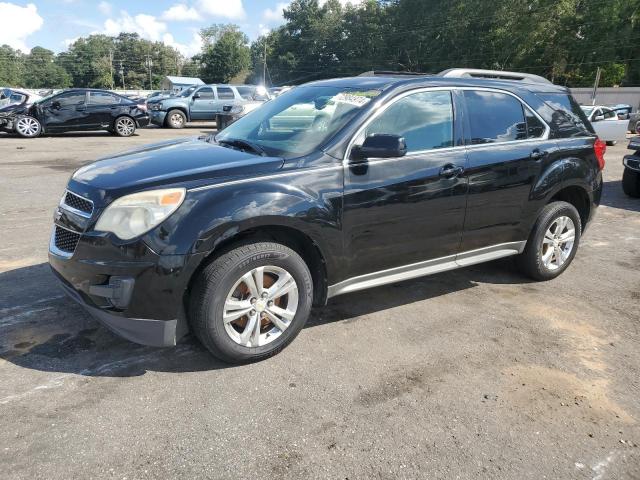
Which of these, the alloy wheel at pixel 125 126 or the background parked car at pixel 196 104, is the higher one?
the background parked car at pixel 196 104

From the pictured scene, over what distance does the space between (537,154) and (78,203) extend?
3614 mm

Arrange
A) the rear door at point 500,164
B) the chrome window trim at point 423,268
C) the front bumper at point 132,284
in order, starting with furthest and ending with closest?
the rear door at point 500,164 → the chrome window trim at point 423,268 → the front bumper at point 132,284

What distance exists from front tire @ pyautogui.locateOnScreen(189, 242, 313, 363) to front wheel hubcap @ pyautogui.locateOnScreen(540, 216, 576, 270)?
2585 millimetres

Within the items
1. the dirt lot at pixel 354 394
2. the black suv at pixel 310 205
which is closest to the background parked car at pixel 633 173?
the black suv at pixel 310 205

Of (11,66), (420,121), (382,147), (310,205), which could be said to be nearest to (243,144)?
(310,205)

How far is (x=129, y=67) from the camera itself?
126 metres

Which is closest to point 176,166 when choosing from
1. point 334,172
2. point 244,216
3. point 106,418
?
point 244,216

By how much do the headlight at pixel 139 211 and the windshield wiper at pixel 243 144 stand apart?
0.78 metres

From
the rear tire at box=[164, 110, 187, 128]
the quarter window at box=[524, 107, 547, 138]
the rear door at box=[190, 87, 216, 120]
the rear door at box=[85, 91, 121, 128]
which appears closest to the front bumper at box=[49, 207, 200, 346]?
the quarter window at box=[524, 107, 547, 138]

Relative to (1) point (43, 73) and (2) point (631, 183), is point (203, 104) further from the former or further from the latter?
(1) point (43, 73)

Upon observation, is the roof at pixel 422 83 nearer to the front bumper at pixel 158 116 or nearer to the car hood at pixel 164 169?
the car hood at pixel 164 169

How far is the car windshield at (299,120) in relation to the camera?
142 inches

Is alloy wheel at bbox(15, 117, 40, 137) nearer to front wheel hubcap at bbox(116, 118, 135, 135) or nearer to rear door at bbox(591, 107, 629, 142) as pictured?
front wheel hubcap at bbox(116, 118, 135, 135)

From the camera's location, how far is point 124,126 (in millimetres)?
17234
